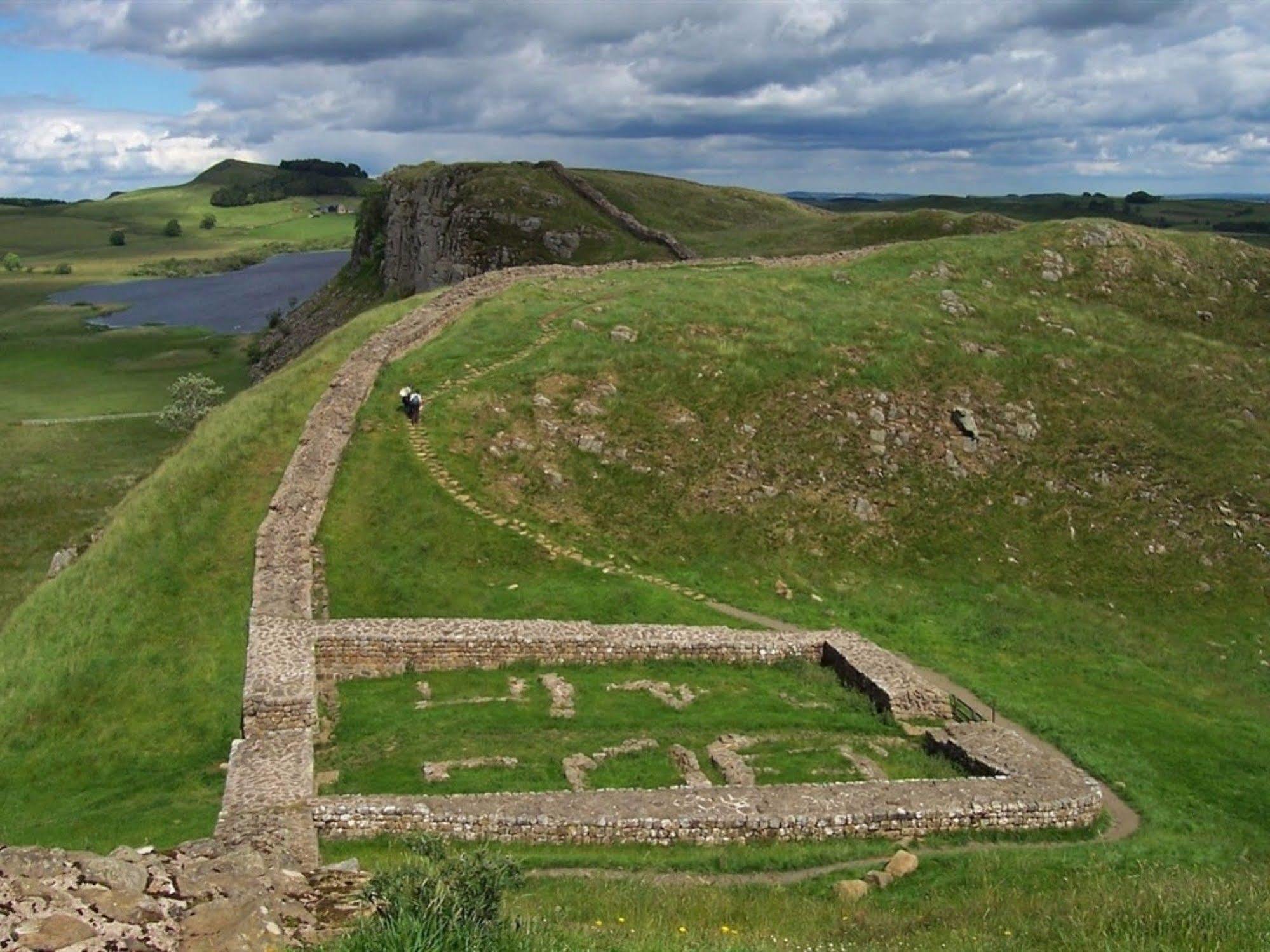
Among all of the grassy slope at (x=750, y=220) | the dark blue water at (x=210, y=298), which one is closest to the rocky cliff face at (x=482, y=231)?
the grassy slope at (x=750, y=220)

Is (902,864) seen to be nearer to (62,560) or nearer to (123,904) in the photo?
(123,904)

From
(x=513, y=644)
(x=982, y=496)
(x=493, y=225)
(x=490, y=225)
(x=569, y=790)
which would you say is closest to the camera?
(x=569, y=790)

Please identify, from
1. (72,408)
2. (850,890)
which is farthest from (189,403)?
(850,890)

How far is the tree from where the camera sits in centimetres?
7844

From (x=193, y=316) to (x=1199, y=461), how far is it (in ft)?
480

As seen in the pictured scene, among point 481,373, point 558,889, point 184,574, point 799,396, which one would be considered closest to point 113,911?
point 558,889

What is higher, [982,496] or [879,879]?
[982,496]

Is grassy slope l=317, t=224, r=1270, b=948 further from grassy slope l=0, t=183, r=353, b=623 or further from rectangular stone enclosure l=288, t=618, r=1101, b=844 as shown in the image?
grassy slope l=0, t=183, r=353, b=623

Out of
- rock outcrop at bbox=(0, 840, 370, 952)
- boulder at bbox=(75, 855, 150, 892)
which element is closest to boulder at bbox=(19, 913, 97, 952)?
rock outcrop at bbox=(0, 840, 370, 952)

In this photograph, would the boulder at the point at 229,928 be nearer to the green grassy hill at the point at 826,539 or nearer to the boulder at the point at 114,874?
the boulder at the point at 114,874

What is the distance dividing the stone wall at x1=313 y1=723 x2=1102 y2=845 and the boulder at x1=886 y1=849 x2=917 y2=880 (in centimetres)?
130

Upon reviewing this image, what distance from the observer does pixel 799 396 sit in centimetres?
4144

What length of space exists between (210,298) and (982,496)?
6399 inches

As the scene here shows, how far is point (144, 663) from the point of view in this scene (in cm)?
2595
